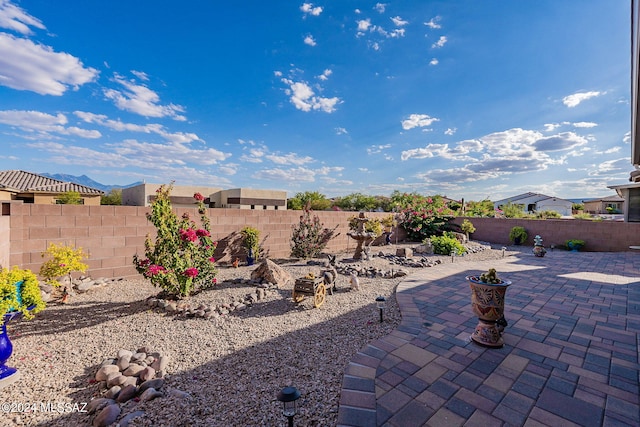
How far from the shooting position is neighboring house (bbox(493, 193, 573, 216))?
30.9m

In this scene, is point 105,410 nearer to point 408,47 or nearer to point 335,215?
point 335,215

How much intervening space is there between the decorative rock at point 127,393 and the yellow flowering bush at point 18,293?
1141mm

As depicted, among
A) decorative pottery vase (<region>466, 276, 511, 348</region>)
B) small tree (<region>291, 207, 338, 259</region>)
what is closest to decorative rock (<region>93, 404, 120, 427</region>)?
A: decorative pottery vase (<region>466, 276, 511, 348</region>)

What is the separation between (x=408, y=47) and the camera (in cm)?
812

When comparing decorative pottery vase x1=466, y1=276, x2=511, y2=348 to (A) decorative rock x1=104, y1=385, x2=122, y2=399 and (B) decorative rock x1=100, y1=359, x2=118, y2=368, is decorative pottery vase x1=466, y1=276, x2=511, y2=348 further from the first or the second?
(B) decorative rock x1=100, y1=359, x2=118, y2=368

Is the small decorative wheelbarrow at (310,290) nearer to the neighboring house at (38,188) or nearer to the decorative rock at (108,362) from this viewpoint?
the decorative rock at (108,362)

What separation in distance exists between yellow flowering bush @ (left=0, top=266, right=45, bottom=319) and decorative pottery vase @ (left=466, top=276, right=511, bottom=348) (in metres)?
4.32

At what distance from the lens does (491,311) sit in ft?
8.86

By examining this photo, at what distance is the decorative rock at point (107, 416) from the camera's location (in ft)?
5.56

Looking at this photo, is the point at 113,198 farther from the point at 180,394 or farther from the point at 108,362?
the point at 180,394

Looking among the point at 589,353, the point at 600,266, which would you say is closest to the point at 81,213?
the point at 589,353

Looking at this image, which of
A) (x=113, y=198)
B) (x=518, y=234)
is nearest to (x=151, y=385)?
(x=518, y=234)

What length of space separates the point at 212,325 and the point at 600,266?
1015 cm

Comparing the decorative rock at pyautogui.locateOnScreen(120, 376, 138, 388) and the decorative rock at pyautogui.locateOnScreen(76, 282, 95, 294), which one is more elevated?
the decorative rock at pyautogui.locateOnScreen(76, 282, 95, 294)
